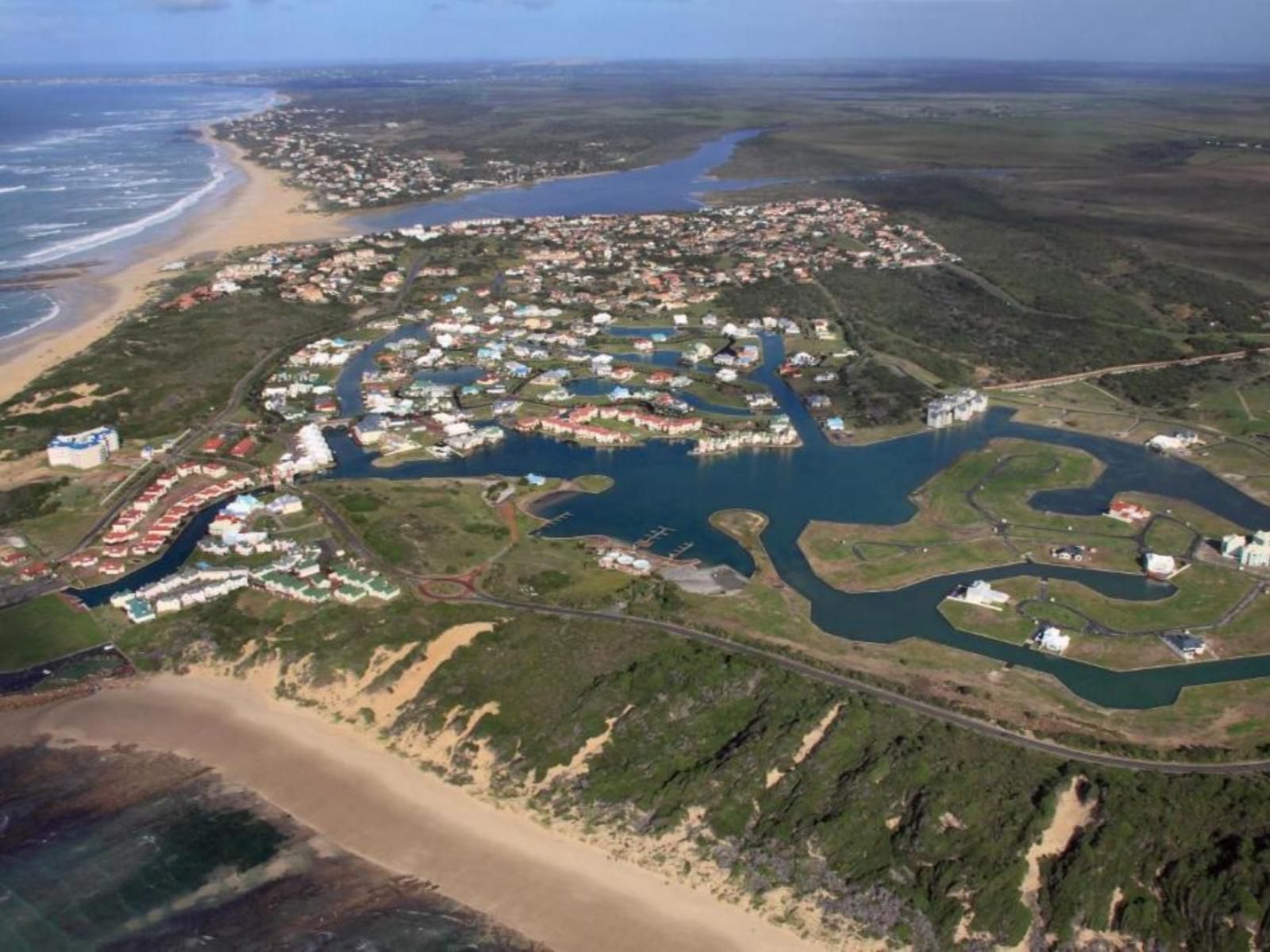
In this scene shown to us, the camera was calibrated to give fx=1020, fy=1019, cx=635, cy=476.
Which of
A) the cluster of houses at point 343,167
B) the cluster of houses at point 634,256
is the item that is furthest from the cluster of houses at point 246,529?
the cluster of houses at point 343,167

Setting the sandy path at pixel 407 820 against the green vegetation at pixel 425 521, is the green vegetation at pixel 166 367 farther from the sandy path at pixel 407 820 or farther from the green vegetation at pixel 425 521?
the sandy path at pixel 407 820

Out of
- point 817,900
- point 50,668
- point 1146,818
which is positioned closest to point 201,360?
point 50,668

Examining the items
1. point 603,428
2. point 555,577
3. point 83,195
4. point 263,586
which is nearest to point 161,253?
point 83,195

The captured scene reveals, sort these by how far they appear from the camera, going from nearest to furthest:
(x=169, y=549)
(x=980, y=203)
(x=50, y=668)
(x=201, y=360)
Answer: (x=50, y=668)
(x=169, y=549)
(x=201, y=360)
(x=980, y=203)

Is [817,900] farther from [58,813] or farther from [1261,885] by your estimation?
[58,813]

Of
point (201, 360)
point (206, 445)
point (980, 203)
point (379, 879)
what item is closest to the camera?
point (379, 879)
